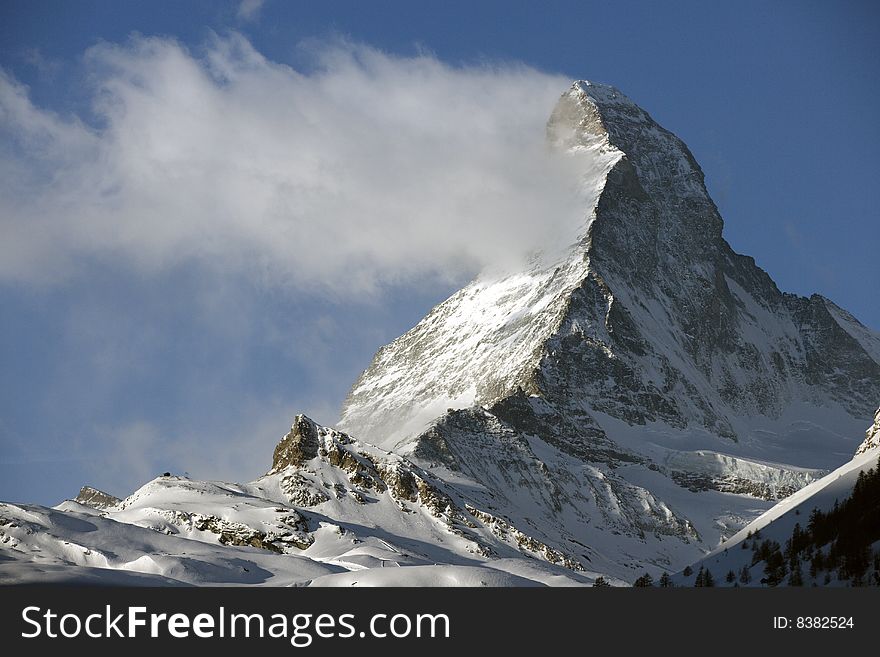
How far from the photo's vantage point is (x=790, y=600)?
162 feet

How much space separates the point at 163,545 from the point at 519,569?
4890 cm

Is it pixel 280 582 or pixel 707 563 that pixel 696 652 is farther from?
pixel 280 582

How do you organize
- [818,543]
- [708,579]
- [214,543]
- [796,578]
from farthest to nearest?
1. [214,543]
2. [708,579]
3. [818,543]
4. [796,578]

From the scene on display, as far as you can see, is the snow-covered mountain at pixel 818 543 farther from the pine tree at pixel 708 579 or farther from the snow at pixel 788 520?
the pine tree at pixel 708 579

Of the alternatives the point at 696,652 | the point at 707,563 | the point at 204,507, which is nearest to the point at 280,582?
the point at 204,507

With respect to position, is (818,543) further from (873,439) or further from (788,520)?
(873,439)

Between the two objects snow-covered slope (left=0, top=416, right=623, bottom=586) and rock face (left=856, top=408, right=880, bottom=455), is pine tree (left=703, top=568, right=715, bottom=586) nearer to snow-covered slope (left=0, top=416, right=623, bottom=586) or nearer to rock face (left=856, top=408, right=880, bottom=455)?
rock face (left=856, top=408, right=880, bottom=455)

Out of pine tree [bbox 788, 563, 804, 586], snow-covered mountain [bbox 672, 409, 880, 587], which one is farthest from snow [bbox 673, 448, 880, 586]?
pine tree [bbox 788, 563, 804, 586]

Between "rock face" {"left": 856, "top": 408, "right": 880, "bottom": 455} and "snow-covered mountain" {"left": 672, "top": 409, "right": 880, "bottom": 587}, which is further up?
"rock face" {"left": 856, "top": 408, "right": 880, "bottom": 455}

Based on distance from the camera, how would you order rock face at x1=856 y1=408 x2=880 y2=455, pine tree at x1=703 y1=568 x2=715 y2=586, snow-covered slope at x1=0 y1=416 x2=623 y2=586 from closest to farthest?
pine tree at x1=703 y1=568 x2=715 y2=586 → rock face at x1=856 y1=408 x2=880 y2=455 → snow-covered slope at x1=0 y1=416 x2=623 y2=586

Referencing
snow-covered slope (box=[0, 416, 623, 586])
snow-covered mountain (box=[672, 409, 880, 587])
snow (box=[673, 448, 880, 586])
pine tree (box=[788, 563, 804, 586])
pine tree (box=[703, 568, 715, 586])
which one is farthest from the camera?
snow-covered slope (box=[0, 416, 623, 586])

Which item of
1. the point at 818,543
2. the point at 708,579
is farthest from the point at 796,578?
the point at 708,579

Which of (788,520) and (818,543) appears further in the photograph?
(788,520)

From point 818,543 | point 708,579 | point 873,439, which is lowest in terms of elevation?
point 708,579
